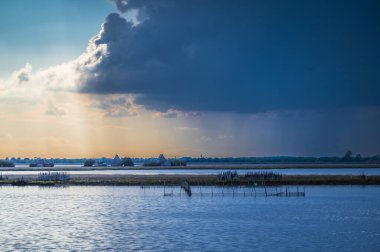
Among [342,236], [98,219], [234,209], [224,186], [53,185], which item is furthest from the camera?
[53,185]

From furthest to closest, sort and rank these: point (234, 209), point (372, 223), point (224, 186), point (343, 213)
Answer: point (224, 186) → point (234, 209) → point (343, 213) → point (372, 223)

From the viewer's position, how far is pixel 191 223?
5500 cm

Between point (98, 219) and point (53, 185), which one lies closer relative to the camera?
point (98, 219)

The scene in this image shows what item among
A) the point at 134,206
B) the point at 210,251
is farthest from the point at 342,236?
the point at 134,206

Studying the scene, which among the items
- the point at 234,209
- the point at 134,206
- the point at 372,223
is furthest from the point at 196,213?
the point at 372,223

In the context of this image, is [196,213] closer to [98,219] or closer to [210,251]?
[98,219]

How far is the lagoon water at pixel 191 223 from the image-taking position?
42188 mm

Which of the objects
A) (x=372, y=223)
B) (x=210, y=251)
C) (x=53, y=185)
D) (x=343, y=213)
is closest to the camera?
(x=210, y=251)

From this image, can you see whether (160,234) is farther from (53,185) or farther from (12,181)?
(12,181)

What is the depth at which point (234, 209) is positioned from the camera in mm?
68625

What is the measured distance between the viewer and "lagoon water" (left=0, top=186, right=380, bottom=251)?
4219cm

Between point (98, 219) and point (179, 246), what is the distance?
822 inches

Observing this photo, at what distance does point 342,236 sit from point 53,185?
84.4 meters

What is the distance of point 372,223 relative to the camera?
54781mm
